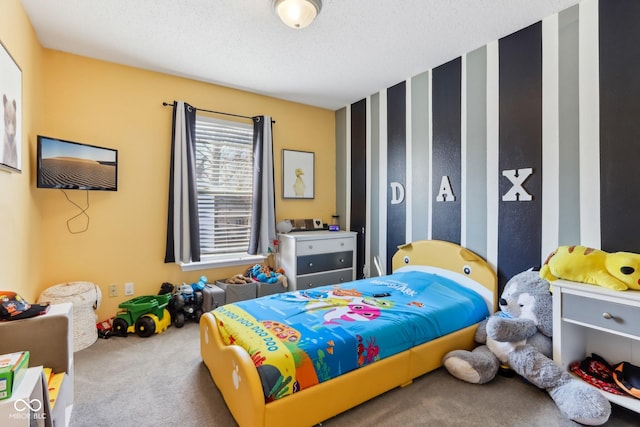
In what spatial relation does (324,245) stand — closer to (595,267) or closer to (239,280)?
(239,280)

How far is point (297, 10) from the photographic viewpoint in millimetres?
1961

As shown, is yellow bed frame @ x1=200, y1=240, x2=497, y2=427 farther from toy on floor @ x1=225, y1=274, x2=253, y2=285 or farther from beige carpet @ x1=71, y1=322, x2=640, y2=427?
toy on floor @ x1=225, y1=274, x2=253, y2=285

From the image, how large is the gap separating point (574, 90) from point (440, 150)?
1.09m

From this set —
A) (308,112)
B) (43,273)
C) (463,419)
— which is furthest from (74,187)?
(463,419)

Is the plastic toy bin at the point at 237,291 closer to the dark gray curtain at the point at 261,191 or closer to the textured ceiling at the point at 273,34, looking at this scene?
the dark gray curtain at the point at 261,191

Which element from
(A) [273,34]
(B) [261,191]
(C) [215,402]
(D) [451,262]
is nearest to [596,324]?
(D) [451,262]

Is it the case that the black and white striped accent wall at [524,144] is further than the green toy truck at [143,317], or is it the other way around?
the green toy truck at [143,317]

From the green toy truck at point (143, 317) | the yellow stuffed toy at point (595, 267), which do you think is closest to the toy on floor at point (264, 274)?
the green toy truck at point (143, 317)

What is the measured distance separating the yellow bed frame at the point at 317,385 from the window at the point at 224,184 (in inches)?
60.2

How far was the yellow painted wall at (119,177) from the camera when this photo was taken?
8.71ft

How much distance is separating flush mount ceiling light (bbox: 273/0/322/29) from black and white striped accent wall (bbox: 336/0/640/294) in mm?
1580

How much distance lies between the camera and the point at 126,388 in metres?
1.94

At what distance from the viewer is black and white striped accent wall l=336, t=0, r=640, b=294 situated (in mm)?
1914

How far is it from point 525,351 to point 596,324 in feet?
1.38
